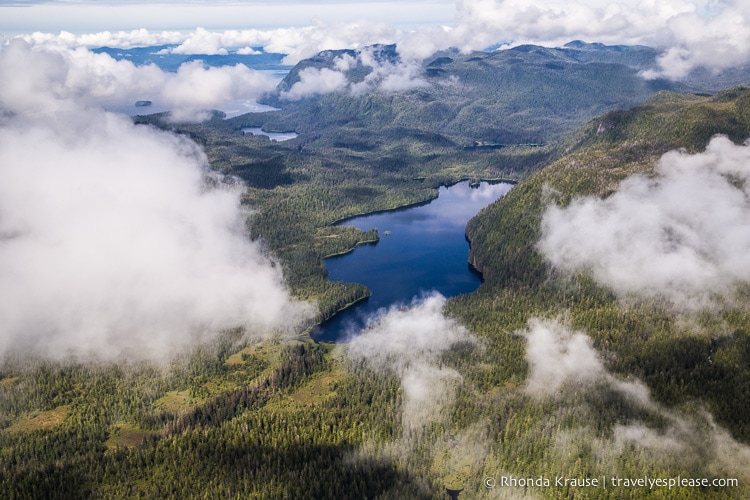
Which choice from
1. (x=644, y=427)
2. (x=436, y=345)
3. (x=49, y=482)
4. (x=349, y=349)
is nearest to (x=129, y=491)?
(x=49, y=482)

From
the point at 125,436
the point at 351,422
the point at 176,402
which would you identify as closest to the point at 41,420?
the point at 125,436

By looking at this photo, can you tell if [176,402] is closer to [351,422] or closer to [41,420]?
[41,420]

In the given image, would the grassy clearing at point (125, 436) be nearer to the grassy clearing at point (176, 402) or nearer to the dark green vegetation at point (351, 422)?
the dark green vegetation at point (351, 422)

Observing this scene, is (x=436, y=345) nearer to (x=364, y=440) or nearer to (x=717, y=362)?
(x=364, y=440)

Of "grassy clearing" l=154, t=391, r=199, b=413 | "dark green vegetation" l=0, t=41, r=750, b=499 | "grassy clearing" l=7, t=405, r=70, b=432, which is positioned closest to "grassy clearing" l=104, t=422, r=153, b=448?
"dark green vegetation" l=0, t=41, r=750, b=499

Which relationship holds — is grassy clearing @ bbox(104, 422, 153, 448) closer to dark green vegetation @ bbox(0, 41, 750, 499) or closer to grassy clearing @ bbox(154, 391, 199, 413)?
dark green vegetation @ bbox(0, 41, 750, 499)

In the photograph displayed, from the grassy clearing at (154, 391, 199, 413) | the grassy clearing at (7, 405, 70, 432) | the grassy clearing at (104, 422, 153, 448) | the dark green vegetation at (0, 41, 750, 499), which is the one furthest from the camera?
the grassy clearing at (154, 391, 199, 413)

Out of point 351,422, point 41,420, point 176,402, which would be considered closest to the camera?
point 351,422

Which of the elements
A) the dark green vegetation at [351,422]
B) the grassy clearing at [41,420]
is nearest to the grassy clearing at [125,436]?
the dark green vegetation at [351,422]

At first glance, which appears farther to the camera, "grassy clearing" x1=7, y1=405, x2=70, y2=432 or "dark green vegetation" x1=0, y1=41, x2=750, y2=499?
"grassy clearing" x1=7, y1=405, x2=70, y2=432

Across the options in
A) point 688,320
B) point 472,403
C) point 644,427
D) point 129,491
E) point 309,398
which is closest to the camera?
point 129,491

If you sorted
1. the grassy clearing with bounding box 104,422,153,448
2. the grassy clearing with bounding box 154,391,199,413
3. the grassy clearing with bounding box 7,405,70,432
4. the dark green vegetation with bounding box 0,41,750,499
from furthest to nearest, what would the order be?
the grassy clearing with bounding box 154,391,199,413 → the grassy clearing with bounding box 7,405,70,432 → the grassy clearing with bounding box 104,422,153,448 → the dark green vegetation with bounding box 0,41,750,499
